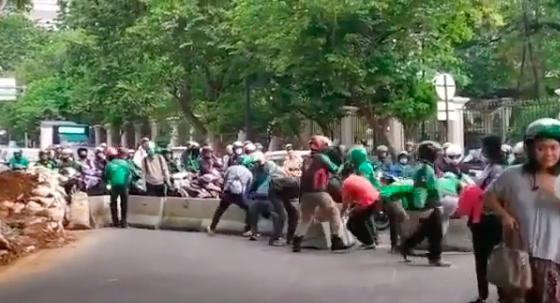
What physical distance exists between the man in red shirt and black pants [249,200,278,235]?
213cm

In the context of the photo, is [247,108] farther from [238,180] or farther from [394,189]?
[394,189]

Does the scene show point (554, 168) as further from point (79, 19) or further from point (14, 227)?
point (79, 19)

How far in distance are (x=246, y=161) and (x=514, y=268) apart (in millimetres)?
11835

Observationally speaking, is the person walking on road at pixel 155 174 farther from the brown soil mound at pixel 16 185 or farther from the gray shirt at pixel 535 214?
the gray shirt at pixel 535 214

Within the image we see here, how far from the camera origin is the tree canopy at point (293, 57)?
72.1 feet

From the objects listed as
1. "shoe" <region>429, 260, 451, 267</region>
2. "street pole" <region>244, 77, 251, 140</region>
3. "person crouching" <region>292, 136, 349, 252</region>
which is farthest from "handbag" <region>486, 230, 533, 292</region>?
"street pole" <region>244, 77, 251, 140</region>

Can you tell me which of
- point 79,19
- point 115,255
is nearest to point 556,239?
point 115,255

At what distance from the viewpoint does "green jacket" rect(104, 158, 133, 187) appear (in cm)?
1773

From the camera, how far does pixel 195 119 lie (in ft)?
104

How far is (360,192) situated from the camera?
13109 mm

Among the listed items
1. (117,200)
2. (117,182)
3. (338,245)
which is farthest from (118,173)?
(338,245)

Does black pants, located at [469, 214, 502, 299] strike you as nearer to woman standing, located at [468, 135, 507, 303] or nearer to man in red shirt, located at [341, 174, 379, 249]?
woman standing, located at [468, 135, 507, 303]

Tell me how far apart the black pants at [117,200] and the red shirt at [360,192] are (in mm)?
5936

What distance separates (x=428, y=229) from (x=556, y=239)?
20.0 ft
